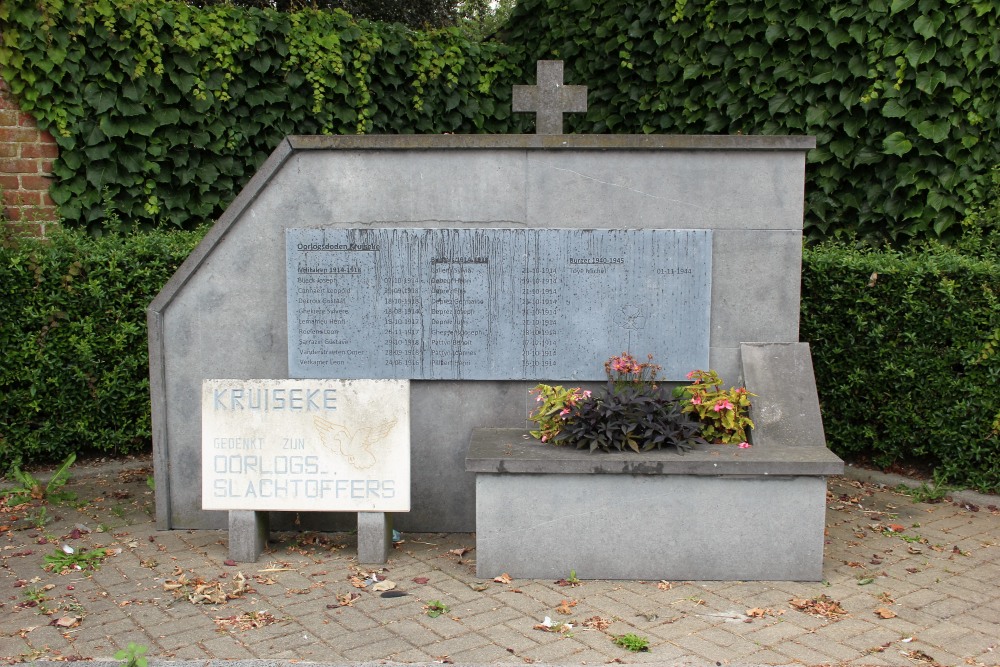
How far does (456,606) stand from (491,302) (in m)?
1.78

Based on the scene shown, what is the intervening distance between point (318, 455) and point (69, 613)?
140cm

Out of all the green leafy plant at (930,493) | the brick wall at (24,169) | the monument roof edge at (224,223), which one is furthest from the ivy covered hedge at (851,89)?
the brick wall at (24,169)

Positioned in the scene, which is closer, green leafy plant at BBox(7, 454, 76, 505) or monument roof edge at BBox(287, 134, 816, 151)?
monument roof edge at BBox(287, 134, 816, 151)

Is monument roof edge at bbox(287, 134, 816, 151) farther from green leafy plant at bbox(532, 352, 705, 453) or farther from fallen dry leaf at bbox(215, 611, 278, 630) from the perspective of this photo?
fallen dry leaf at bbox(215, 611, 278, 630)

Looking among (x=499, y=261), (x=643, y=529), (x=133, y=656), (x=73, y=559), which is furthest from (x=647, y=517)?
(x=73, y=559)

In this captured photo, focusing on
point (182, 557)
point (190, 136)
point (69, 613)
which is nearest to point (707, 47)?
point (190, 136)

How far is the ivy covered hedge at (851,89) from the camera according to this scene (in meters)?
6.45

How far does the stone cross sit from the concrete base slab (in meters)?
2.28

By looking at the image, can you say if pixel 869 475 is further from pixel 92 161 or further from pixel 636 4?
pixel 92 161

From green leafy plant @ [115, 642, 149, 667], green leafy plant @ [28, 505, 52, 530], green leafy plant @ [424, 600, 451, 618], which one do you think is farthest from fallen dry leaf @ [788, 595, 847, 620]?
green leafy plant @ [28, 505, 52, 530]

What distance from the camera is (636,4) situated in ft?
27.6

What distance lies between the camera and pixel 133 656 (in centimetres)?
360

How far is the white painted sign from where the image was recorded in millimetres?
4805

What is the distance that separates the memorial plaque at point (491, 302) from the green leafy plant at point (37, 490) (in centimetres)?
215
